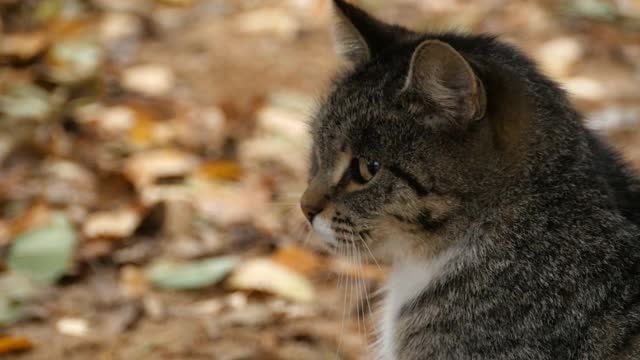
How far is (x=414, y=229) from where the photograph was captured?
2428 millimetres

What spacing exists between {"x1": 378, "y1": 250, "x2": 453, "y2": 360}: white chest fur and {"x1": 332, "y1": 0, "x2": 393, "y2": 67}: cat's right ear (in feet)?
1.76

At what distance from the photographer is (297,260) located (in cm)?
364

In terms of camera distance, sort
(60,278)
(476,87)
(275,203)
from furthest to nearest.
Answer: (275,203), (60,278), (476,87)

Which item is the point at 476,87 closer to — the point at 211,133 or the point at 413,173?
the point at 413,173

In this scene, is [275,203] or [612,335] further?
[275,203]

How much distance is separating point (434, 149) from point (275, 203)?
1647mm

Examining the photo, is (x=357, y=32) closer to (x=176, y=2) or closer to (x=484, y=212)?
(x=484, y=212)

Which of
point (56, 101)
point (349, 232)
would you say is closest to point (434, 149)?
point (349, 232)

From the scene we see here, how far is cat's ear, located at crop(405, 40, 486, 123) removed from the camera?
225 centimetres

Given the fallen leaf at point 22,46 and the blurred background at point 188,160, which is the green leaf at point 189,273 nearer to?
the blurred background at point 188,160

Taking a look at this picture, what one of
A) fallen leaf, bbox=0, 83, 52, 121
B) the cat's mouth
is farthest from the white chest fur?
fallen leaf, bbox=0, 83, 52, 121

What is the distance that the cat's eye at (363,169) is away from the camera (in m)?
2.44

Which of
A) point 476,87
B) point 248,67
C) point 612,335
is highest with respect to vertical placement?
point 476,87

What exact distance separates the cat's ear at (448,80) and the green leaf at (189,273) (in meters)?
1.36
